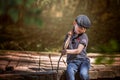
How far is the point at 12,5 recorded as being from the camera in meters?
1.11

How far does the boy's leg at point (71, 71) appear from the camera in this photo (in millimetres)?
3713

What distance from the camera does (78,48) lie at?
375 cm

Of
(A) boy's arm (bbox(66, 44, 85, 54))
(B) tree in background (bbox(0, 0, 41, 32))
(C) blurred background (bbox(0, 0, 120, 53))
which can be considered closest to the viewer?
(B) tree in background (bbox(0, 0, 41, 32))

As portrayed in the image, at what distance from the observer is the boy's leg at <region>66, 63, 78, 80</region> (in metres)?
3.71

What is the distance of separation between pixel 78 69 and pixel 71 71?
22 centimetres

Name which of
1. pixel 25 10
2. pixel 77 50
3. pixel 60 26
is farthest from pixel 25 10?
pixel 60 26

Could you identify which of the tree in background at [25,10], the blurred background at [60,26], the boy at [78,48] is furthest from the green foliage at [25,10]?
the blurred background at [60,26]

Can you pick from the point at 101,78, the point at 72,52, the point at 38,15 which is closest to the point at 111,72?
the point at 101,78

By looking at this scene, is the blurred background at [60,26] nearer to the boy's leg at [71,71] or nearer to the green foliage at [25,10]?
the boy's leg at [71,71]

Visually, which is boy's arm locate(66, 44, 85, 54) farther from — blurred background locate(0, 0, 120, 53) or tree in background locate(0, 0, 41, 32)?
blurred background locate(0, 0, 120, 53)

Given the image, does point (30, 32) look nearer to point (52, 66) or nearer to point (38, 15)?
point (52, 66)

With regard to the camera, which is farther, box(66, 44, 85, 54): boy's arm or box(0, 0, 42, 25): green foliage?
box(66, 44, 85, 54): boy's arm

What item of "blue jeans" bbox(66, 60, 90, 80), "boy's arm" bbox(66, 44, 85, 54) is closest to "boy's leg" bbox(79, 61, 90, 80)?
"blue jeans" bbox(66, 60, 90, 80)

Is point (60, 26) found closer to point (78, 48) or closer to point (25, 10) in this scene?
point (78, 48)
